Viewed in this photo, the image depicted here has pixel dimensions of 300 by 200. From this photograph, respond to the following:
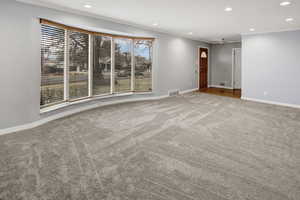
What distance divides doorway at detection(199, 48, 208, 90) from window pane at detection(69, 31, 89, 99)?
6.03 m

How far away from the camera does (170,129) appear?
3951 millimetres

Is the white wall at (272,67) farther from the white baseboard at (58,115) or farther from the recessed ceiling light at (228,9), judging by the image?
the white baseboard at (58,115)

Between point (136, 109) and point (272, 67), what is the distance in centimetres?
480

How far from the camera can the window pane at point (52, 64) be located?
168 inches

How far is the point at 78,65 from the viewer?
5289 mm

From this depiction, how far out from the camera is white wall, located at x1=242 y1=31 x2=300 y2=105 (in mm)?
6152

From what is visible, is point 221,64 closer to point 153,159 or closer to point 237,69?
point 237,69

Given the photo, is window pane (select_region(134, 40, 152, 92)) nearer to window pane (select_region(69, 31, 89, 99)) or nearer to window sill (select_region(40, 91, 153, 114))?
window sill (select_region(40, 91, 153, 114))

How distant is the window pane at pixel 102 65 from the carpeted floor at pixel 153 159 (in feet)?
4.87

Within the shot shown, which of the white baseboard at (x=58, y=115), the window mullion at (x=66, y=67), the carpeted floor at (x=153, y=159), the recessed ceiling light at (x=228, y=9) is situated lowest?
the carpeted floor at (x=153, y=159)

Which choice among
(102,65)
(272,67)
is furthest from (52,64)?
(272,67)

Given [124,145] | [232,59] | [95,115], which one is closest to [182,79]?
[232,59]

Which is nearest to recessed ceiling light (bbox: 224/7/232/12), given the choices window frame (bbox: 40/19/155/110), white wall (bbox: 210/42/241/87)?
window frame (bbox: 40/19/155/110)

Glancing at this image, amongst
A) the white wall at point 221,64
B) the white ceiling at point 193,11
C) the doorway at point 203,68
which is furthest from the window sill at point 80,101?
the white wall at point 221,64
